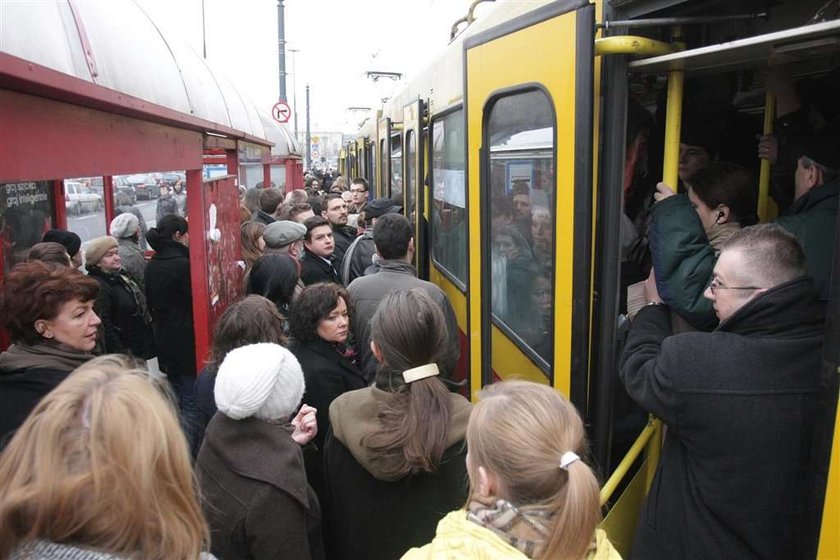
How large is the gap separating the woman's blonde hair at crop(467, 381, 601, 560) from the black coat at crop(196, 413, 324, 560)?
73 centimetres

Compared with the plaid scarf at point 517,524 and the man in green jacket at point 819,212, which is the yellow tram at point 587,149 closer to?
the man in green jacket at point 819,212

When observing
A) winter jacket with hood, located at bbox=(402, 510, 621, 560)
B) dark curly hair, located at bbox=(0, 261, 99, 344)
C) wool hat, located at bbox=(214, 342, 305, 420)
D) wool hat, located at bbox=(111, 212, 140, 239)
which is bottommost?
winter jacket with hood, located at bbox=(402, 510, 621, 560)

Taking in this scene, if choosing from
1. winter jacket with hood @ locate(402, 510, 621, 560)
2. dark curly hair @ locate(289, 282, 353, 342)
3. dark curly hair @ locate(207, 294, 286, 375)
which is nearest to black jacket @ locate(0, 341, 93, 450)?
dark curly hair @ locate(207, 294, 286, 375)

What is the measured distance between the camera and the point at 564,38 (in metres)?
2.00

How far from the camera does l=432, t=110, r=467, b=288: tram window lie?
4.18 metres

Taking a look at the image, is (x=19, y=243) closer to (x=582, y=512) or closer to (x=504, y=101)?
(x=504, y=101)

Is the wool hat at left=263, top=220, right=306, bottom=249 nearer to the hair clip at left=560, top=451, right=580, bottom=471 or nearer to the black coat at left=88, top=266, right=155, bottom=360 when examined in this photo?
the black coat at left=88, top=266, right=155, bottom=360

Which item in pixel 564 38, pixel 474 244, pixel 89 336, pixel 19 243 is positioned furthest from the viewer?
pixel 19 243

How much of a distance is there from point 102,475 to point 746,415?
1411 millimetres

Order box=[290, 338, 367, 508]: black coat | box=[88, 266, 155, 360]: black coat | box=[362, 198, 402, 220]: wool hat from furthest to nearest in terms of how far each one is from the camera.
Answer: box=[362, 198, 402, 220]: wool hat
box=[88, 266, 155, 360]: black coat
box=[290, 338, 367, 508]: black coat

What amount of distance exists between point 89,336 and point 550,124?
189 centimetres

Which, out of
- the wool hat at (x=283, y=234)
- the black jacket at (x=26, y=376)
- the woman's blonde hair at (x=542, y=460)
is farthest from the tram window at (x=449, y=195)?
the woman's blonde hair at (x=542, y=460)

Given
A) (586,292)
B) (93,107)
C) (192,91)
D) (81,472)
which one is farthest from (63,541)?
(192,91)

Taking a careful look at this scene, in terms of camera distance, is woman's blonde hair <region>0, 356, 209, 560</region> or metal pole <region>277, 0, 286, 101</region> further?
metal pole <region>277, 0, 286, 101</region>
